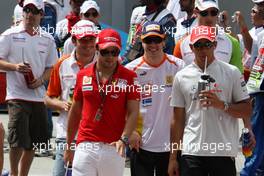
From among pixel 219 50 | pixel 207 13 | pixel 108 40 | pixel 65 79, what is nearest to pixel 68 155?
pixel 65 79

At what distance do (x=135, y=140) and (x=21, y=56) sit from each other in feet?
9.24

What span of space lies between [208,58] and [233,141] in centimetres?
71

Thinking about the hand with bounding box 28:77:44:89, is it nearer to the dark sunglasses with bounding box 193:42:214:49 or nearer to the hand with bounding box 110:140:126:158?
the hand with bounding box 110:140:126:158

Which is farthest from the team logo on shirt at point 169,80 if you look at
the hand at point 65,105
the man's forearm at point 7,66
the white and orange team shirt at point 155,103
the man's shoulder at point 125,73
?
the man's forearm at point 7,66

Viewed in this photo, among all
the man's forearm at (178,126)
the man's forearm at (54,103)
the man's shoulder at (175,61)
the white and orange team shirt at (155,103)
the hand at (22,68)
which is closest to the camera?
the man's forearm at (178,126)

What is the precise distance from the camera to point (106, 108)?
745 cm

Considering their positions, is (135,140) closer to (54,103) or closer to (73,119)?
(73,119)

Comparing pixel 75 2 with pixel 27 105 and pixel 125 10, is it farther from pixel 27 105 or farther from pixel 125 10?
pixel 125 10

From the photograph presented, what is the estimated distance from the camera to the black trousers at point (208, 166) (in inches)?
286

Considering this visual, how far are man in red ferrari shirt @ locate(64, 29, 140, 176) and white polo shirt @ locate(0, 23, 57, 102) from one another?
265cm

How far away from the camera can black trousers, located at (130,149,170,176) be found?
8219 millimetres

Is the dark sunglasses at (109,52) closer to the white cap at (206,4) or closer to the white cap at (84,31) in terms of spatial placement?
the white cap at (84,31)

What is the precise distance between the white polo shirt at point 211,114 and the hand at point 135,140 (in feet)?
1.50

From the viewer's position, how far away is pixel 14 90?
10.1 meters
